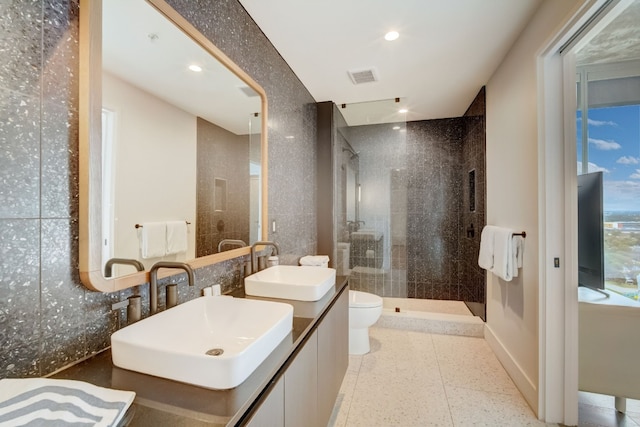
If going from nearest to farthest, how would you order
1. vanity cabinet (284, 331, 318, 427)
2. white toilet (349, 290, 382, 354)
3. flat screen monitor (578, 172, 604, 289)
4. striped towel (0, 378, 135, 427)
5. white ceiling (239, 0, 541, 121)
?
striped towel (0, 378, 135, 427) → vanity cabinet (284, 331, 318, 427) → white ceiling (239, 0, 541, 121) → flat screen monitor (578, 172, 604, 289) → white toilet (349, 290, 382, 354)

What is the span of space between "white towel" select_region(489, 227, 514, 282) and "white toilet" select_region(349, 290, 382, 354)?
39.9 inches

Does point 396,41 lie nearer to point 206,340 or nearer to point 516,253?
point 516,253

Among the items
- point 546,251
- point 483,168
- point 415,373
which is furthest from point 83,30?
point 483,168

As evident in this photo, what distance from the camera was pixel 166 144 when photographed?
119cm

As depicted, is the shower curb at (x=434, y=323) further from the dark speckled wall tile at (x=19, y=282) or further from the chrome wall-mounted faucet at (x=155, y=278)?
the dark speckled wall tile at (x=19, y=282)

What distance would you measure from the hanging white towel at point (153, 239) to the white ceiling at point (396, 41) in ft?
4.70

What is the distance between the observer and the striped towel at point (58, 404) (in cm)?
52

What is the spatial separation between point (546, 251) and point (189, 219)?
6.64 feet

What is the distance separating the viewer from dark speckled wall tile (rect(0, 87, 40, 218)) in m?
0.68

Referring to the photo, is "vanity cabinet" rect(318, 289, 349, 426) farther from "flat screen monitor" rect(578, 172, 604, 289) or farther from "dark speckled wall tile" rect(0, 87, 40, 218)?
"flat screen monitor" rect(578, 172, 604, 289)

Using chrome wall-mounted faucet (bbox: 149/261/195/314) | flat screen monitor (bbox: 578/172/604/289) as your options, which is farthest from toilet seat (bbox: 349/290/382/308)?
chrome wall-mounted faucet (bbox: 149/261/195/314)

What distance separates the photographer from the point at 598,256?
5.99 feet

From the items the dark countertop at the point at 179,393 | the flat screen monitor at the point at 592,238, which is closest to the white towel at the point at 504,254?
the flat screen monitor at the point at 592,238

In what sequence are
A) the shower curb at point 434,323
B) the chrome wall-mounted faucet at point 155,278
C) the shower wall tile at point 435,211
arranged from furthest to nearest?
the shower wall tile at point 435,211
the shower curb at point 434,323
the chrome wall-mounted faucet at point 155,278
